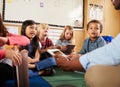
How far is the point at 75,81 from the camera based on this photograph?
177 cm

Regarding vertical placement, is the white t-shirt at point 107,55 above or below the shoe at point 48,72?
above

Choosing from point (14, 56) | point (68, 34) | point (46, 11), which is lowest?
point (14, 56)

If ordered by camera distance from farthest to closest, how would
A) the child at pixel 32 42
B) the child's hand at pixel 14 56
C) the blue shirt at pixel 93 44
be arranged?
the blue shirt at pixel 93 44
the child at pixel 32 42
the child's hand at pixel 14 56

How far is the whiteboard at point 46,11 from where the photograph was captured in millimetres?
3158

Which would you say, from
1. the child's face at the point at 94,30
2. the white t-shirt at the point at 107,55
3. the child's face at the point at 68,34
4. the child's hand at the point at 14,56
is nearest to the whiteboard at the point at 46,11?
the child's face at the point at 68,34

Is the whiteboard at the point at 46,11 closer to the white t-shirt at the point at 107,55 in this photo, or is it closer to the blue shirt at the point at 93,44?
the blue shirt at the point at 93,44

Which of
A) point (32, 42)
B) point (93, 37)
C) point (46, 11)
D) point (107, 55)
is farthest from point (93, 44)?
point (107, 55)

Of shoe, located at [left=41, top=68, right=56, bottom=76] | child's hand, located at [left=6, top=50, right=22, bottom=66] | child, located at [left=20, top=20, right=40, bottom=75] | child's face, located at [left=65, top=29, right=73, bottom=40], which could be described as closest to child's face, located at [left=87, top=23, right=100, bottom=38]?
child's face, located at [left=65, top=29, right=73, bottom=40]

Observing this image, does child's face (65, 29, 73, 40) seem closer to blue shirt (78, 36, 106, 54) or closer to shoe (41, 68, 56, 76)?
blue shirt (78, 36, 106, 54)

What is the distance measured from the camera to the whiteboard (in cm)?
316

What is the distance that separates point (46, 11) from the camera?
3496 mm

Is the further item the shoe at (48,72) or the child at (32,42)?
the child at (32,42)

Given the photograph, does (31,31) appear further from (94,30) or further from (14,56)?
(14,56)

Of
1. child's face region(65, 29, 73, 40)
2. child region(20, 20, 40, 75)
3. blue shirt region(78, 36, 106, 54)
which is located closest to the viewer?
child region(20, 20, 40, 75)
